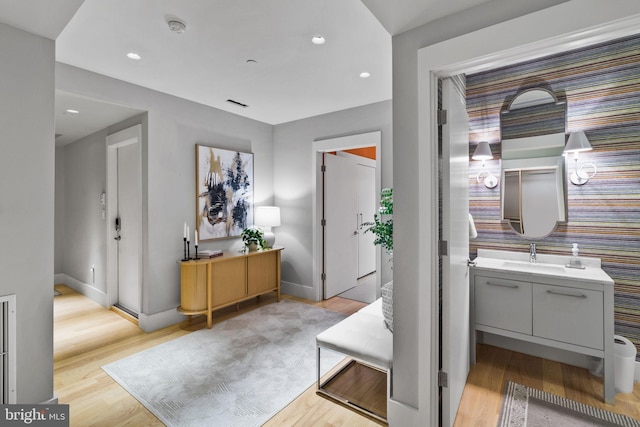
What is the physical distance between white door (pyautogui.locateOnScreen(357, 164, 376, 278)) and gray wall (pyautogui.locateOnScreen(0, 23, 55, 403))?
400 cm

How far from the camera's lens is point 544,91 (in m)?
2.62

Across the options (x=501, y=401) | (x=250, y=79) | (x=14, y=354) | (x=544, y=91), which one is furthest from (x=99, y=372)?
(x=544, y=91)

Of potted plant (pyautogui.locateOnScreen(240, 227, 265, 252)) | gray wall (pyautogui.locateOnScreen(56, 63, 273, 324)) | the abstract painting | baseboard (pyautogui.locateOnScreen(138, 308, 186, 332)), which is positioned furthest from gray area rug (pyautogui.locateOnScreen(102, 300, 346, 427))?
the abstract painting

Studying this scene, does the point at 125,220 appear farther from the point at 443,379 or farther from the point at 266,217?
the point at 443,379

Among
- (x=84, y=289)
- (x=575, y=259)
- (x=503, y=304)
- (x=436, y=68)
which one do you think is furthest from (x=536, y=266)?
(x=84, y=289)

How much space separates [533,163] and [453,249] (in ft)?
5.32

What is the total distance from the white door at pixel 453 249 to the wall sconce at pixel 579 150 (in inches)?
42.8

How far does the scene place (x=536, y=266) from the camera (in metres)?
2.54

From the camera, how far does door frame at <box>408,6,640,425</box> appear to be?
4.21 ft

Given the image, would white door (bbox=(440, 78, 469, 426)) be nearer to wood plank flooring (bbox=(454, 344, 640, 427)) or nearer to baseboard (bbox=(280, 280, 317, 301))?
wood plank flooring (bbox=(454, 344, 640, 427))

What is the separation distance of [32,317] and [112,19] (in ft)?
6.28

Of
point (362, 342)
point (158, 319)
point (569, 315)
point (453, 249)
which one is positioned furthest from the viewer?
point (158, 319)

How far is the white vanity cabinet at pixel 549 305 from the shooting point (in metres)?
2.11

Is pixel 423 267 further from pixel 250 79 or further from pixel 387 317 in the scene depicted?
pixel 250 79
